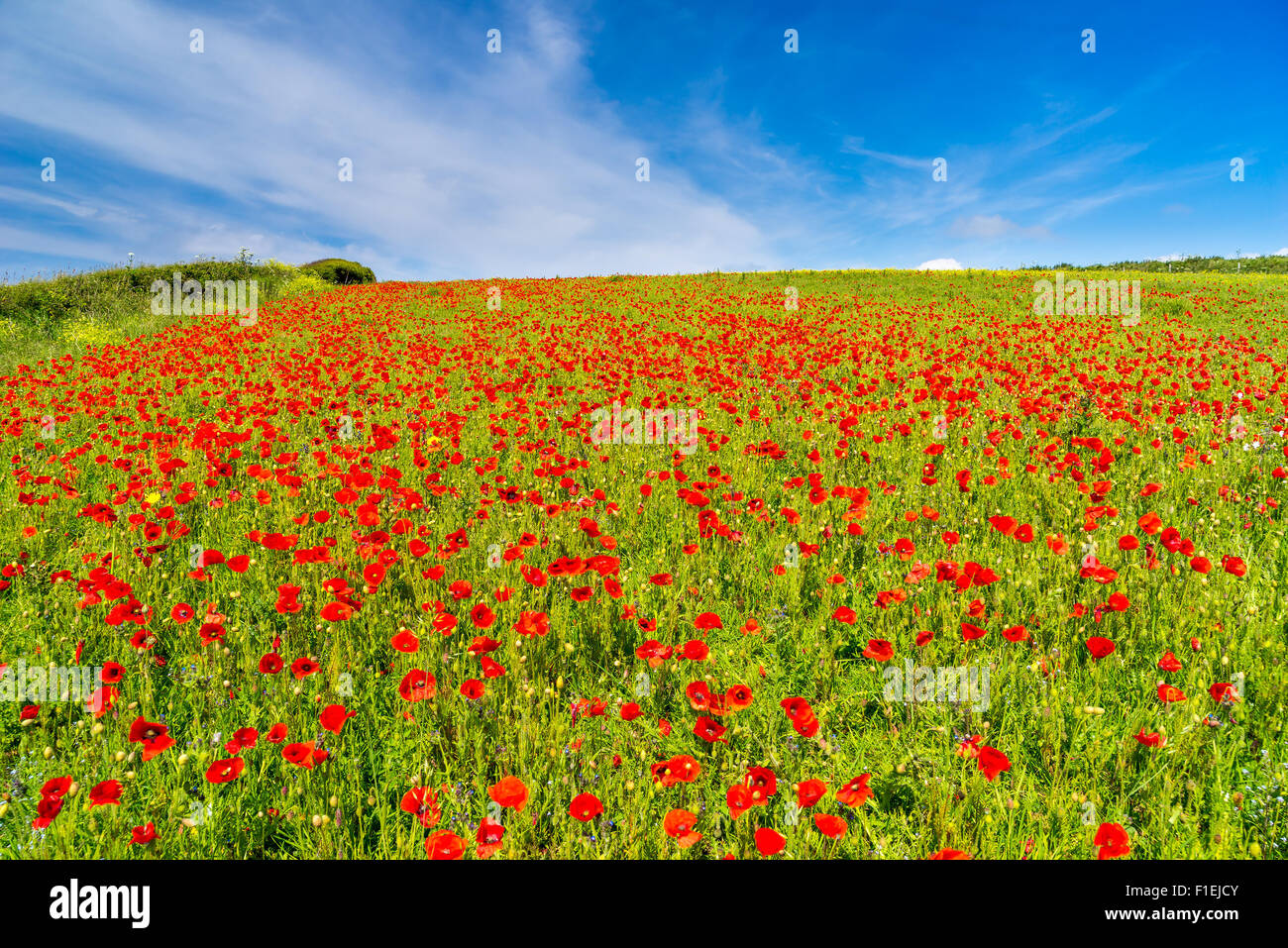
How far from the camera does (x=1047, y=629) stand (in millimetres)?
2754

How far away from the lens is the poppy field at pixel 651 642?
6.24ft

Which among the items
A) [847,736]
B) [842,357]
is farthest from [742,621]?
[842,357]

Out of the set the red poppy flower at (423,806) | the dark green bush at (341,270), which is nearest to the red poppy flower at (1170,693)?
the red poppy flower at (423,806)

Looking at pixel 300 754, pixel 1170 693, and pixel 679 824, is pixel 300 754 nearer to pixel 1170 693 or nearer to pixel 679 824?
pixel 679 824

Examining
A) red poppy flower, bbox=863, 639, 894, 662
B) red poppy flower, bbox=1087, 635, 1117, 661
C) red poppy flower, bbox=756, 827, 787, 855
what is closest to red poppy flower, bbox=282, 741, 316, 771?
red poppy flower, bbox=756, 827, 787, 855

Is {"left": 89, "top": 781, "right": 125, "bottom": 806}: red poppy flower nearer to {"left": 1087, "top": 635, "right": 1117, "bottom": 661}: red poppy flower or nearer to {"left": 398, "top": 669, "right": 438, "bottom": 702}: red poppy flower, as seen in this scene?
{"left": 398, "top": 669, "right": 438, "bottom": 702}: red poppy flower

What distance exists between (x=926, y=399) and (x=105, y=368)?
11724mm

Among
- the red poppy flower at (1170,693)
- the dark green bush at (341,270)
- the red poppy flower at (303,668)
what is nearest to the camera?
the red poppy flower at (1170,693)

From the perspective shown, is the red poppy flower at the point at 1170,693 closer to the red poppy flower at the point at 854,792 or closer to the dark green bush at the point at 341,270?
the red poppy flower at the point at 854,792

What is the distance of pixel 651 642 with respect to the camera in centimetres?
230

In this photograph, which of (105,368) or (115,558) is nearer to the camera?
(115,558)

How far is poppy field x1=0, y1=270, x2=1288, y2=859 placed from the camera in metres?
1.90

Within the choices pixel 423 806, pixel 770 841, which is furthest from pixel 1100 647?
pixel 423 806
